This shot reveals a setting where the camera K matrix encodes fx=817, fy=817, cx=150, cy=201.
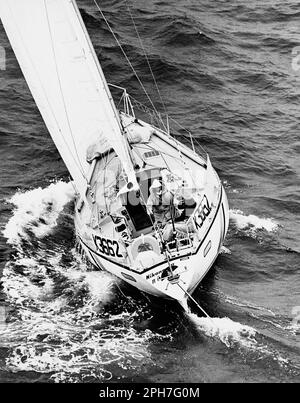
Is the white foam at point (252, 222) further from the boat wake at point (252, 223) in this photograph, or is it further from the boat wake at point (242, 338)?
the boat wake at point (242, 338)

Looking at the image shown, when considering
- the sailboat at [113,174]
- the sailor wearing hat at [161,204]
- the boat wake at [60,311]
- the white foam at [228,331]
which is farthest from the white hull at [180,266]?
the sailor wearing hat at [161,204]

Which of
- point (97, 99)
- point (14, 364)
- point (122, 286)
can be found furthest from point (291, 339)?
point (97, 99)

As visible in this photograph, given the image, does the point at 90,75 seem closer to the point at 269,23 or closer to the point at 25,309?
the point at 25,309

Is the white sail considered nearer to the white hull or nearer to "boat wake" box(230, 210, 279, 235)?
the white hull

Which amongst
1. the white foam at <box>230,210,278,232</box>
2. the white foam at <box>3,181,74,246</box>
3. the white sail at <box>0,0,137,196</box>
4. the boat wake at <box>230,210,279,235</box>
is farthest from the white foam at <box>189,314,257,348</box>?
the white foam at <box>3,181,74,246</box>

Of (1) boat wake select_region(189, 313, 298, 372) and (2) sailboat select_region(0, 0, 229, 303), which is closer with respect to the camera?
(1) boat wake select_region(189, 313, 298, 372)
